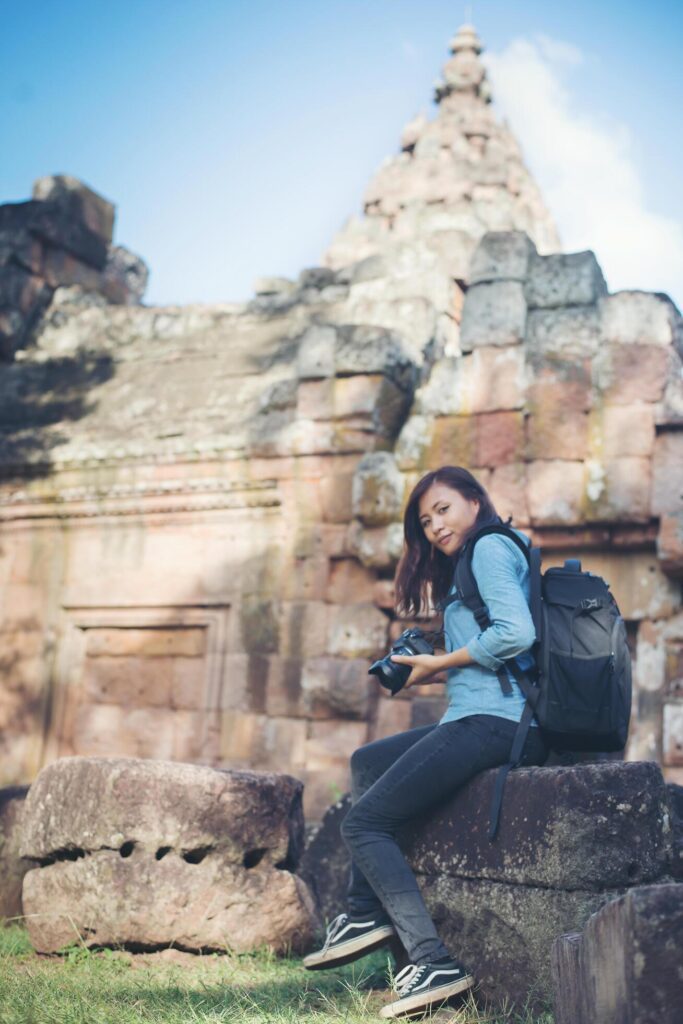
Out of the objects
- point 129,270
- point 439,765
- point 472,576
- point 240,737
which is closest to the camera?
point 439,765

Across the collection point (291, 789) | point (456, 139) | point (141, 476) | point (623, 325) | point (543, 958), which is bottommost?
point (543, 958)

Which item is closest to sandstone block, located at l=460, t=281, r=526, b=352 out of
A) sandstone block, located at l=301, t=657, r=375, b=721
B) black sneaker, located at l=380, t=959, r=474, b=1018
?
sandstone block, located at l=301, t=657, r=375, b=721

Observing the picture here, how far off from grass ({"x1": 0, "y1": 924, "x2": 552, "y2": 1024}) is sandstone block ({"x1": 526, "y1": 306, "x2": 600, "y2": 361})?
4.37 m

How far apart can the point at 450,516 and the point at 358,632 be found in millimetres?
3897

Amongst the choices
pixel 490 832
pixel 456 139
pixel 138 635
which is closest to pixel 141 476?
pixel 138 635

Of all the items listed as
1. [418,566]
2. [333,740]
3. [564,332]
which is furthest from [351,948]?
[564,332]

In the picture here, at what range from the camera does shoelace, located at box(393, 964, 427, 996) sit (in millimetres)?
3818

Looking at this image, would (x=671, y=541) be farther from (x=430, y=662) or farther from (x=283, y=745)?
(x=430, y=662)

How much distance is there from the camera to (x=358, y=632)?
8.20 m

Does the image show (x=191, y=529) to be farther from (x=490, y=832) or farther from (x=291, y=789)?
(x=490, y=832)

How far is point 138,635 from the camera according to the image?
31.0 feet

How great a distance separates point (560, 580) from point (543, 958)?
1.27 meters

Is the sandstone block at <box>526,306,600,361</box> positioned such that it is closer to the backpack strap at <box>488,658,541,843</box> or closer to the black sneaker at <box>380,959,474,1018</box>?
the backpack strap at <box>488,658,541,843</box>

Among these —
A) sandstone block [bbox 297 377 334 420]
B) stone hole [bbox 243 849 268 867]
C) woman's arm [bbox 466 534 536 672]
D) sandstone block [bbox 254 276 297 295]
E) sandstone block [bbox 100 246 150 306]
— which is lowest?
stone hole [bbox 243 849 268 867]
